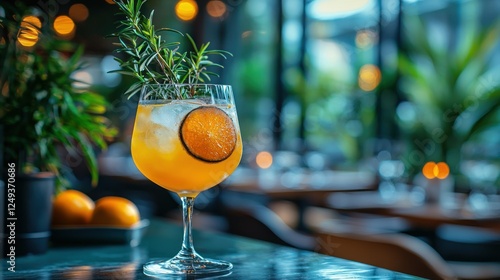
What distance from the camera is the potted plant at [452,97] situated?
541 cm

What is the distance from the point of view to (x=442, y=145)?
5430 mm

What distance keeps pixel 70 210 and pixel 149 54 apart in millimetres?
523

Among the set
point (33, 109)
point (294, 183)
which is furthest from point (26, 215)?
point (294, 183)

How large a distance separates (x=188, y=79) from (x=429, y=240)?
3.44 meters

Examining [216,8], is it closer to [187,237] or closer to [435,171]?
[435,171]

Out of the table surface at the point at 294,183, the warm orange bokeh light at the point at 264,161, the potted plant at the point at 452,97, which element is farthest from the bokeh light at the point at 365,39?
the warm orange bokeh light at the point at 264,161

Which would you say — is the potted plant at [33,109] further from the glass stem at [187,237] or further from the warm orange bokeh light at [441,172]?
the warm orange bokeh light at [441,172]

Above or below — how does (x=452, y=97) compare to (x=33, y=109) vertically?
above

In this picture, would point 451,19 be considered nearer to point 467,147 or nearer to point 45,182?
point 467,147

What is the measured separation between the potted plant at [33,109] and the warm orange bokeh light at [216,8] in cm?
799

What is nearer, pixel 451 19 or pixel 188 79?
pixel 188 79

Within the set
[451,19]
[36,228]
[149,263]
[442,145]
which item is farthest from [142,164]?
[451,19]

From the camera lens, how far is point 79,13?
10.3 meters

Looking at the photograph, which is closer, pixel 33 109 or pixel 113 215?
pixel 33 109
